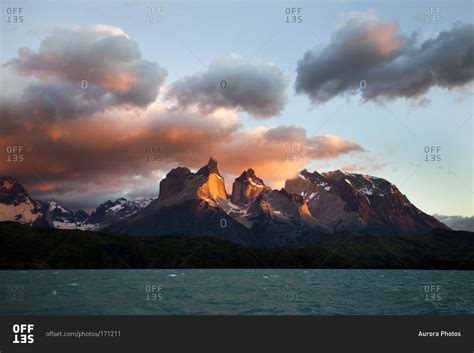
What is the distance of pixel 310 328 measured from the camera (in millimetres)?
46719

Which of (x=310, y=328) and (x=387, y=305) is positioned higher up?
(x=310, y=328)

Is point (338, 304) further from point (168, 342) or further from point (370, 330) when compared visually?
point (168, 342)

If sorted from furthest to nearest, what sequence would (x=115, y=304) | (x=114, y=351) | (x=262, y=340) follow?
(x=115, y=304) < (x=262, y=340) < (x=114, y=351)

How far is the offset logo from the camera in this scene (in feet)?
130

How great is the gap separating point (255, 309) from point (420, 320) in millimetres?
40182

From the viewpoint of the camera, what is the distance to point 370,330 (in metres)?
45.6

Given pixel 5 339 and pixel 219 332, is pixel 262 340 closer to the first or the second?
pixel 219 332

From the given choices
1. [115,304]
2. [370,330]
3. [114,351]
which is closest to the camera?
[114,351]

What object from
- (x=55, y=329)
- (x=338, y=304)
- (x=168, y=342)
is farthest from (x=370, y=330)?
(x=338, y=304)

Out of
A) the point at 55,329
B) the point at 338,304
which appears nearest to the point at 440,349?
the point at 55,329

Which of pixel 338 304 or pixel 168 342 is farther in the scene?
pixel 338 304

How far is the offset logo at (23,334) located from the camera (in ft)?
130

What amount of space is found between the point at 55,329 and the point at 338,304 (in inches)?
2838

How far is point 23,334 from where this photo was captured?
40.3 metres
